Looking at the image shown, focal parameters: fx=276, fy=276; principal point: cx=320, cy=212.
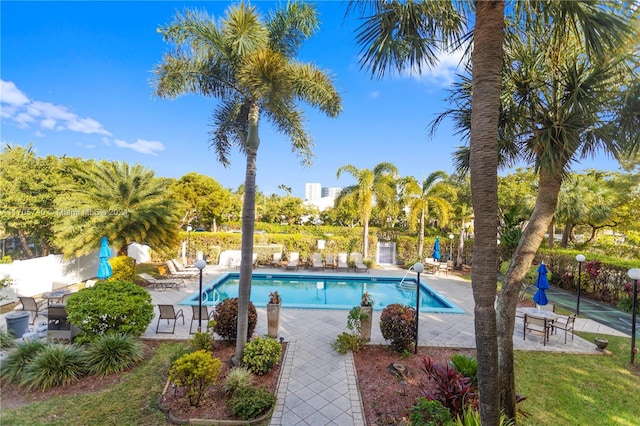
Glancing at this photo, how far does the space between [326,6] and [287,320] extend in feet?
28.6

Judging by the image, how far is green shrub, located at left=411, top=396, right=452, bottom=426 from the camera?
377 cm

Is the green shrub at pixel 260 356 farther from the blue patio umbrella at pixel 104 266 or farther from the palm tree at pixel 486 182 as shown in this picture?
the blue patio umbrella at pixel 104 266

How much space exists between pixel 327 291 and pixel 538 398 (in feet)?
31.5

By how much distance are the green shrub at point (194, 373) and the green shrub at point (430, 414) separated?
3.33 metres

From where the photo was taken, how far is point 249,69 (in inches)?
219

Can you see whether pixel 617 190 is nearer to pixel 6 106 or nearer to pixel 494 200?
pixel 494 200

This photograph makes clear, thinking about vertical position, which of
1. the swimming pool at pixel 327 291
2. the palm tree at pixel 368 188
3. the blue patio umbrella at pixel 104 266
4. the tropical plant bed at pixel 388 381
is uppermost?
the palm tree at pixel 368 188

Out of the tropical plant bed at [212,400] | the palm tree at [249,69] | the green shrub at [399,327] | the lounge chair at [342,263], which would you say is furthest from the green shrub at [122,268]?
the green shrub at [399,327]

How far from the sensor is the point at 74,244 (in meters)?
11.0

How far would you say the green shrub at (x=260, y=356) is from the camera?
18.6 feet

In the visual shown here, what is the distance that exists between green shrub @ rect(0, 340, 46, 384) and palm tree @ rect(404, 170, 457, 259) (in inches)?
703

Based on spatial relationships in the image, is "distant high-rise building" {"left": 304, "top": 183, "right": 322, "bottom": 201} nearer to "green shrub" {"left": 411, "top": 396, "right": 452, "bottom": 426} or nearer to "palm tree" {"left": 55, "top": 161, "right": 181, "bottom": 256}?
"palm tree" {"left": 55, "top": 161, "right": 181, "bottom": 256}

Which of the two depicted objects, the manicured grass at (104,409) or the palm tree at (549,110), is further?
the palm tree at (549,110)

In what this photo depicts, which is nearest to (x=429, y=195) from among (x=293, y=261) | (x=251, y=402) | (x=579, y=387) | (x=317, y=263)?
(x=317, y=263)
